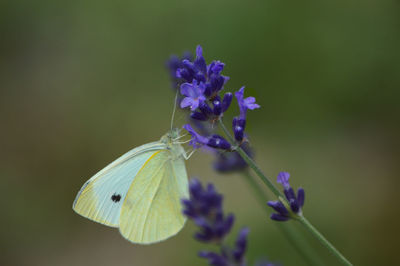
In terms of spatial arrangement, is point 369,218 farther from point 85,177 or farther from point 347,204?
point 85,177

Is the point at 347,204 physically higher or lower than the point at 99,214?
lower

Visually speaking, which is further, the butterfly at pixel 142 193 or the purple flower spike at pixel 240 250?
the butterfly at pixel 142 193

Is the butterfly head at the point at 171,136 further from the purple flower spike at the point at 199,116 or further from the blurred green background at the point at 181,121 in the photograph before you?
the blurred green background at the point at 181,121

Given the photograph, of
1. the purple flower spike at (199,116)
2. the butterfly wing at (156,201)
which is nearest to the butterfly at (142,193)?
the butterfly wing at (156,201)

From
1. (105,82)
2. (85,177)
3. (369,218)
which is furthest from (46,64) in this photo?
(369,218)

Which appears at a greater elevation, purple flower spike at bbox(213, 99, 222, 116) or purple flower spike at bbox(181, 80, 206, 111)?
purple flower spike at bbox(181, 80, 206, 111)

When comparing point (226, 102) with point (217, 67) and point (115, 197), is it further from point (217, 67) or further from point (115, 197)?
point (115, 197)

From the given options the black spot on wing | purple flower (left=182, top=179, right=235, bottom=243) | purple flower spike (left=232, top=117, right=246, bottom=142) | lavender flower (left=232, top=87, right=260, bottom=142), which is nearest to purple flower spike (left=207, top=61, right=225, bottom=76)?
lavender flower (left=232, top=87, right=260, bottom=142)

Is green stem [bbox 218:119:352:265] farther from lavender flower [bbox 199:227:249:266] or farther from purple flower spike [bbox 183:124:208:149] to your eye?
purple flower spike [bbox 183:124:208:149]
